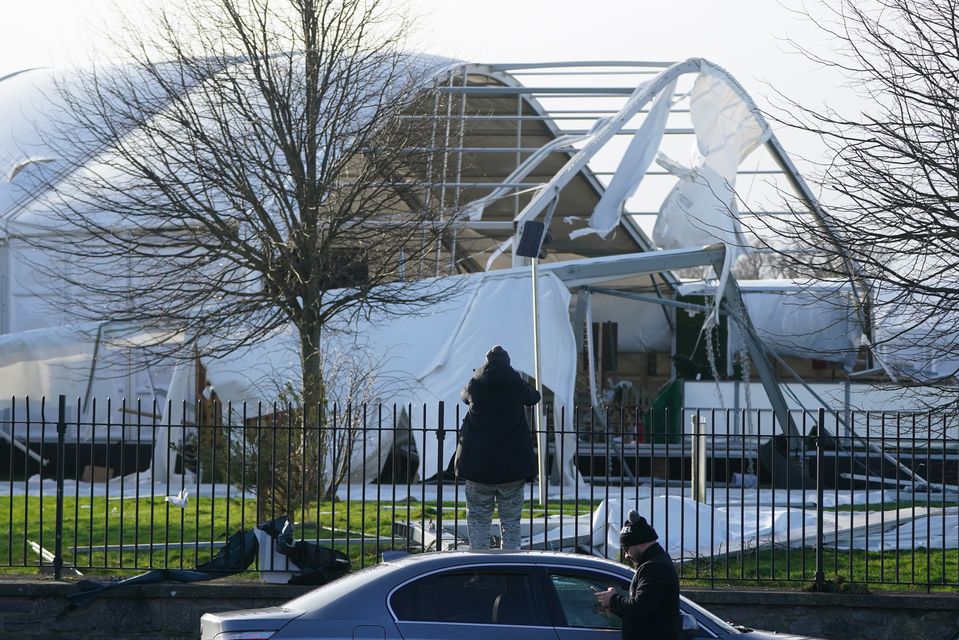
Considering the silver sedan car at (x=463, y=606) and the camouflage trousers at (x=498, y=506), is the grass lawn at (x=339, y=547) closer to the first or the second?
the camouflage trousers at (x=498, y=506)

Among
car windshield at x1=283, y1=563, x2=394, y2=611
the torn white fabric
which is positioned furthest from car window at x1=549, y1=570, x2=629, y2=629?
the torn white fabric

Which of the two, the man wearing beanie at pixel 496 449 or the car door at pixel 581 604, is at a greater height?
the man wearing beanie at pixel 496 449

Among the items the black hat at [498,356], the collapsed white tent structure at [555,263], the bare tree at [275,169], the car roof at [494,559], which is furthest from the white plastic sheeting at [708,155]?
the car roof at [494,559]

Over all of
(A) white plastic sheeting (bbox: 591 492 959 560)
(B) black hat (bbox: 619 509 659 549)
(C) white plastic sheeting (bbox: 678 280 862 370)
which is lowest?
(A) white plastic sheeting (bbox: 591 492 959 560)

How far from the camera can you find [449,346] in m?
22.6

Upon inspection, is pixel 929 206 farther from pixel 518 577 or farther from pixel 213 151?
pixel 213 151

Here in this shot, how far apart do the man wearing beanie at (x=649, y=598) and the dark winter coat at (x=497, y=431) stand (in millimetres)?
3572

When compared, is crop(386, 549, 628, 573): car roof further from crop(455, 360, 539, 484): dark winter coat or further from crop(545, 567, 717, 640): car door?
crop(455, 360, 539, 484): dark winter coat

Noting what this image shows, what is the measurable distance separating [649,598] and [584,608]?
521 mm

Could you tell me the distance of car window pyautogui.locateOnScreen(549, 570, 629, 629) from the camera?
25.0 feet

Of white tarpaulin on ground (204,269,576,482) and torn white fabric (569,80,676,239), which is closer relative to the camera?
white tarpaulin on ground (204,269,576,482)

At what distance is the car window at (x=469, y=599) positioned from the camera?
294 inches

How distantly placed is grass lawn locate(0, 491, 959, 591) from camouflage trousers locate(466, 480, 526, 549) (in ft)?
1.16

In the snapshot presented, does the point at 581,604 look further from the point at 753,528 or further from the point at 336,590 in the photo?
the point at 753,528
